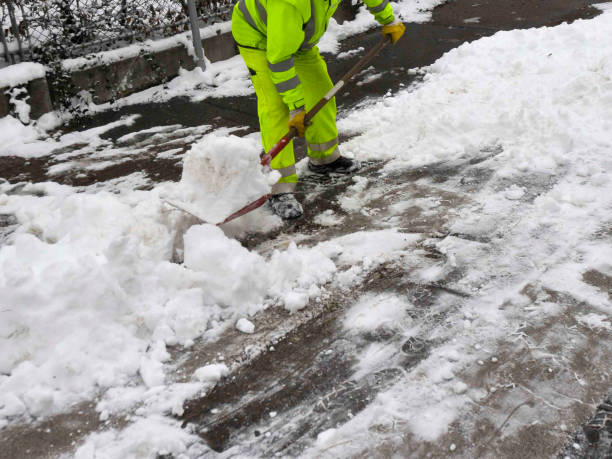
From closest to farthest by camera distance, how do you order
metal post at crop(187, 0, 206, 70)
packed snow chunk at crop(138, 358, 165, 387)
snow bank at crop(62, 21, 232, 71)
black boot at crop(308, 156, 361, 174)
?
packed snow chunk at crop(138, 358, 165, 387)
black boot at crop(308, 156, 361, 174)
snow bank at crop(62, 21, 232, 71)
metal post at crop(187, 0, 206, 70)

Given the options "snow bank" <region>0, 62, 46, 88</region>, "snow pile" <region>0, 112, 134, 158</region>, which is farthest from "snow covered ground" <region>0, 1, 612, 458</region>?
"snow bank" <region>0, 62, 46, 88</region>

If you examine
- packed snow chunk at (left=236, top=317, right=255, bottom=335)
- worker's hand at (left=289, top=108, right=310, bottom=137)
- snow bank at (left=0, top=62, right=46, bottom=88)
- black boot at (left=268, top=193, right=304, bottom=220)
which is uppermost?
snow bank at (left=0, top=62, right=46, bottom=88)

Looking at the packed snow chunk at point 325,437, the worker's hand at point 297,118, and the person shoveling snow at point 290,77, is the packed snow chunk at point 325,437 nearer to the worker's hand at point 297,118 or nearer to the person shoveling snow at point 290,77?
the person shoveling snow at point 290,77

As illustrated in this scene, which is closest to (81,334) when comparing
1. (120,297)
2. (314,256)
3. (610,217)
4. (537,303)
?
(120,297)

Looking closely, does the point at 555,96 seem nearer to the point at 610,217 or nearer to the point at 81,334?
the point at 610,217

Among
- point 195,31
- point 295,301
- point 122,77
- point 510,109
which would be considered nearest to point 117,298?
point 295,301

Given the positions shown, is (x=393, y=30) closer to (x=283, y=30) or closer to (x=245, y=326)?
(x=283, y=30)

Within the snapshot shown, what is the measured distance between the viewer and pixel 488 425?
7.47ft

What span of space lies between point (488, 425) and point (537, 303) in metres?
0.85

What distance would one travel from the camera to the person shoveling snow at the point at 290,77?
11.6 ft

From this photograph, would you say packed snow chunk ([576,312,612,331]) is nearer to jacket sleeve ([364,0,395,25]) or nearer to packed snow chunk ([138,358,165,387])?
packed snow chunk ([138,358,165,387])

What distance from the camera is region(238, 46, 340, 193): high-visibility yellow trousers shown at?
397 centimetres

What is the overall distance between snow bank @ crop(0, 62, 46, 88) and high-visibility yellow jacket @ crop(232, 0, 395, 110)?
2.90 meters

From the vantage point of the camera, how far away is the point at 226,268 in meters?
3.06
